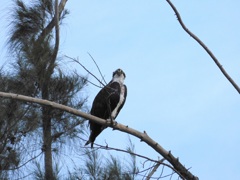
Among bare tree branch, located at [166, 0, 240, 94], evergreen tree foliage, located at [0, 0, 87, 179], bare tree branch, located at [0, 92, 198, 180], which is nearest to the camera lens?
bare tree branch, located at [166, 0, 240, 94]

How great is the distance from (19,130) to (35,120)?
130mm

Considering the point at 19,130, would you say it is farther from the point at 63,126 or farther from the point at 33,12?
the point at 33,12

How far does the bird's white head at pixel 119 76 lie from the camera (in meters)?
4.70

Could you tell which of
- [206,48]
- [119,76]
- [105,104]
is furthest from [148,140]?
[119,76]

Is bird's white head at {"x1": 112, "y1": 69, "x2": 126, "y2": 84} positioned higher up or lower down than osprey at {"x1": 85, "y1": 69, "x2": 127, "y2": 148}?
higher up

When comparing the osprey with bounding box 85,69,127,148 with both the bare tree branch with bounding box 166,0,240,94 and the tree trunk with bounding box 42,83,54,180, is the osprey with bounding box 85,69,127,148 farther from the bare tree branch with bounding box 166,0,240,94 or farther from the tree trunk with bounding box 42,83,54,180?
the bare tree branch with bounding box 166,0,240,94

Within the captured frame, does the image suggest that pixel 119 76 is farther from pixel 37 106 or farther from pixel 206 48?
pixel 206 48

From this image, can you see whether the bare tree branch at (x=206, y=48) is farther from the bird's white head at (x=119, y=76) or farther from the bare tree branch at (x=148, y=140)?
the bird's white head at (x=119, y=76)

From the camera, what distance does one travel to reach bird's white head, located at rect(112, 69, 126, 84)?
15.4 ft

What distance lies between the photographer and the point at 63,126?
176 inches

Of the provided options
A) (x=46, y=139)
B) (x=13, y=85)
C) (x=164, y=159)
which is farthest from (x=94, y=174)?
(x=164, y=159)

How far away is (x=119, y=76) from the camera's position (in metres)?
4.75

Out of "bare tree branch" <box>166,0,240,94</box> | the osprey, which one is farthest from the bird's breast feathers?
"bare tree branch" <box>166,0,240,94</box>

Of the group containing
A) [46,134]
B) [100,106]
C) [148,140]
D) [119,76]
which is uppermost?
[119,76]
